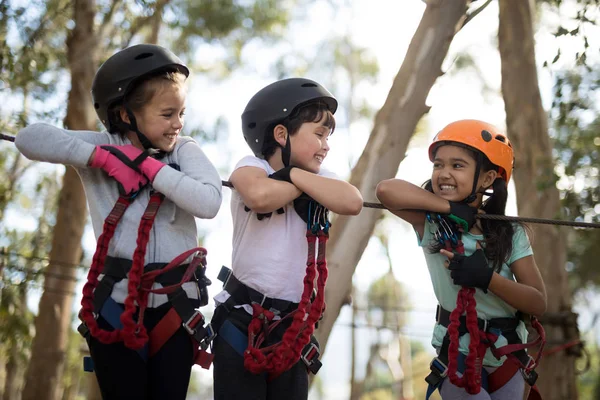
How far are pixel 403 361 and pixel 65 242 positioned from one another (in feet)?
53.2

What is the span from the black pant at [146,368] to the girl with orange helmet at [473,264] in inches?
46.4

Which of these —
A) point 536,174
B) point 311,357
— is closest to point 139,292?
point 311,357

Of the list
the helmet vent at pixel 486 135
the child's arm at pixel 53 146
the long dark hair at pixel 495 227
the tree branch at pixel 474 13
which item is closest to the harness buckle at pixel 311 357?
the long dark hair at pixel 495 227

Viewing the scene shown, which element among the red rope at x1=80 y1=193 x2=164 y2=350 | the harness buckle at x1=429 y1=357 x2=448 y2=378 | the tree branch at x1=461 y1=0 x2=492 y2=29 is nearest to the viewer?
the red rope at x1=80 y1=193 x2=164 y2=350

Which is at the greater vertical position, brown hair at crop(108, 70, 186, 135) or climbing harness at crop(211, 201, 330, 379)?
brown hair at crop(108, 70, 186, 135)

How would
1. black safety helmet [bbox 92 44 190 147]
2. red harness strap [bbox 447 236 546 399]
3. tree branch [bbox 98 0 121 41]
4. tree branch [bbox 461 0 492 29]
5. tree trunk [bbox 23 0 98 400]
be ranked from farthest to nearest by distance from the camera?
tree branch [bbox 98 0 121 41]
tree trunk [bbox 23 0 98 400]
tree branch [bbox 461 0 492 29]
red harness strap [bbox 447 236 546 399]
black safety helmet [bbox 92 44 190 147]

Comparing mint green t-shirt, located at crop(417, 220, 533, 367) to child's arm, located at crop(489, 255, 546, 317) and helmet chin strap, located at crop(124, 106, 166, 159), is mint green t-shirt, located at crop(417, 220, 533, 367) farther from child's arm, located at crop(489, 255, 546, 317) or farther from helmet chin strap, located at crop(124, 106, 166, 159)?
helmet chin strap, located at crop(124, 106, 166, 159)

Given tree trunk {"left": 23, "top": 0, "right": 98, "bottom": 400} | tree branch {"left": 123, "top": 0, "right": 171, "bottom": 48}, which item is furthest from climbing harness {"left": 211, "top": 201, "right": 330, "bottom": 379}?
tree branch {"left": 123, "top": 0, "right": 171, "bottom": 48}

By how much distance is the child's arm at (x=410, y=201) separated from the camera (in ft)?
10.7

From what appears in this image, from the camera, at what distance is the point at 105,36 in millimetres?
10641

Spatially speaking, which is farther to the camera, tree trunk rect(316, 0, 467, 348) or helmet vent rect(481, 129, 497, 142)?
tree trunk rect(316, 0, 467, 348)

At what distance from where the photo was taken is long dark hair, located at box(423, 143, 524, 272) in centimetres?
329

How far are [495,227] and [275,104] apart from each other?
1.20 metres

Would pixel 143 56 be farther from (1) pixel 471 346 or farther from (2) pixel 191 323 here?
(1) pixel 471 346
